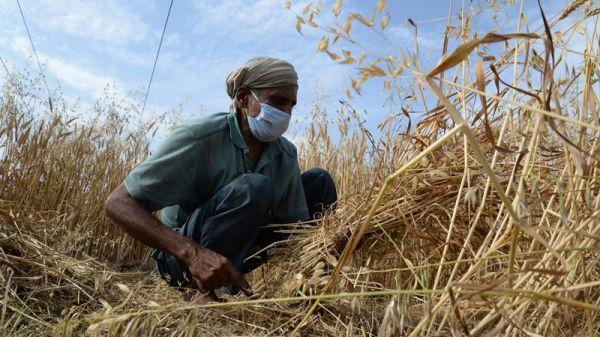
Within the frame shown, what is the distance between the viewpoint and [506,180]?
3.60 feet

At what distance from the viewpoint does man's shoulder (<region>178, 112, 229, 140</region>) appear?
191 cm

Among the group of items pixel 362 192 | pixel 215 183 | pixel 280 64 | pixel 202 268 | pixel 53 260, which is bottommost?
pixel 53 260

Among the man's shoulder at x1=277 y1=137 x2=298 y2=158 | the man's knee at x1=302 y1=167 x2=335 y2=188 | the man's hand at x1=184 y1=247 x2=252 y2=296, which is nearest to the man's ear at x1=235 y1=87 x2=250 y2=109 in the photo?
the man's shoulder at x1=277 y1=137 x2=298 y2=158

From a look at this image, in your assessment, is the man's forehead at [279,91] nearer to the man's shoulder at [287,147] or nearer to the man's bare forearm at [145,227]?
the man's shoulder at [287,147]

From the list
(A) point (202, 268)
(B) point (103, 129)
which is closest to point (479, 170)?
(A) point (202, 268)

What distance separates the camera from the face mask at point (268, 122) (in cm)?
202

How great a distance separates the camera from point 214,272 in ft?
5.14

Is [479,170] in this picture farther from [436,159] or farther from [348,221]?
[348,221]

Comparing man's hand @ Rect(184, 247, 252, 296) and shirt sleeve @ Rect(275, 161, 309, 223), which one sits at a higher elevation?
shirt sleeve @ Rect(275, 161, 309, 223)

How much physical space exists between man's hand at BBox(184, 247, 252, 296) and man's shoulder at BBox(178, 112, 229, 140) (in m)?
0.49

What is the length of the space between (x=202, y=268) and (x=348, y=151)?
2349 mm

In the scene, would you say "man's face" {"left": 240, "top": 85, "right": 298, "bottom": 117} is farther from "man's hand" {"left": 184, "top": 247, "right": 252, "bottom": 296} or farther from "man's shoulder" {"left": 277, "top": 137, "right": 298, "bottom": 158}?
"man's hand" {"left": 184, "top": 247, "right": 252, "bottom": 296}

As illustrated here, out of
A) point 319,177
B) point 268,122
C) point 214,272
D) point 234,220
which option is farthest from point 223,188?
point 319,177

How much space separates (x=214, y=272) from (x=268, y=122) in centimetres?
69
